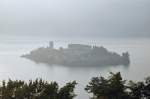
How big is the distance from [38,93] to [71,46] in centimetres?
3976

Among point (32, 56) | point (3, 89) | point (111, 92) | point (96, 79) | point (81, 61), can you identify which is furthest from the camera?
point (32, 56)

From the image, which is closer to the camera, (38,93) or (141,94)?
(38,93)

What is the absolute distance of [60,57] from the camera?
40844 millimetres

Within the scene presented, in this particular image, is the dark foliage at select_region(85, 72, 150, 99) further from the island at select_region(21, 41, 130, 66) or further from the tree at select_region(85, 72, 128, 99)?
the island at select_region(21, 41, 130, 66)

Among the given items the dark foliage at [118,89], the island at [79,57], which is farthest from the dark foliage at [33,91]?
the island at [79,57]

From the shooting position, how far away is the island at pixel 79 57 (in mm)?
37594

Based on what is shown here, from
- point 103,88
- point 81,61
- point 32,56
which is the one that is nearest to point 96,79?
point 103,88

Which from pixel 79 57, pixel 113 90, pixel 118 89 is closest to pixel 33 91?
pixel 113 90

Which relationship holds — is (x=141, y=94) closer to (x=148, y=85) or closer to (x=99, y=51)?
(x=148, y=85)

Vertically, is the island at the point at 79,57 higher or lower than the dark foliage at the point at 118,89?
lower

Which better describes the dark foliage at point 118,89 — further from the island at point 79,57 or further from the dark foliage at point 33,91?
the island at point 79,57

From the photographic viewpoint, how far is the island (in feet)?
123

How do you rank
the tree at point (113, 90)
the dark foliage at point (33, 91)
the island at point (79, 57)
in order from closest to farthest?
the dark foliage at point (33, 91), the tree at point (113, 90), the island at point (79, 57)

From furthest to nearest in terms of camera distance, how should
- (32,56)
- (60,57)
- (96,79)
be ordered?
(32,56) < (60,57) < (96,79)
